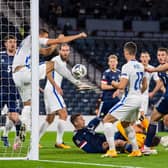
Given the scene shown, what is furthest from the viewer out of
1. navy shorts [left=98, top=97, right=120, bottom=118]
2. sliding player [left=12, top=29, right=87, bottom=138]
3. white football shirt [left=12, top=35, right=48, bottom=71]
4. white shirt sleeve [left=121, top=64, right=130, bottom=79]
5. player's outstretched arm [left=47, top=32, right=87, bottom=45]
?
navy shorts [left=98, top=97, right=120, bottom=118]

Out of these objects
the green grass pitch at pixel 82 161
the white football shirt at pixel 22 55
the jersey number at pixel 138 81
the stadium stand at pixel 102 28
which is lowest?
the green grass pitch at pixel 82 161

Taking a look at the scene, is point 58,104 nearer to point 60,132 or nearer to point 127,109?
point 60,132

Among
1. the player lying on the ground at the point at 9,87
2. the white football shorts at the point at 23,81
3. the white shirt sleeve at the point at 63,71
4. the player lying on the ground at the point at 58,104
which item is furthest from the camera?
the player lying on the ground at the point at 58,104

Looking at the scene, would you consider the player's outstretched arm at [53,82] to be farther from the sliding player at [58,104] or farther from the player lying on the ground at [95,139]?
the player lying on the ground at [95,139]

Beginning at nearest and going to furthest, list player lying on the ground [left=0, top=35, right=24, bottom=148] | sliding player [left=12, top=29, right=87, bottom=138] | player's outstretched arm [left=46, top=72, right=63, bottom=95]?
sliding player [left=12, top=29, right=87, bottom=138] < player lying on the ground [left=0, top=35, right=24, bottom=148] < player's outstretched arm [left=46, top=72, right=63, bottom=95]

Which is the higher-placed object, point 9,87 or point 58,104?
point 9,87

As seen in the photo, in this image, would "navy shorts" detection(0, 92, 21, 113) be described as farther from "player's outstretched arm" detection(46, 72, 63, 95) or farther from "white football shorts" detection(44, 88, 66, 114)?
"player's outstretched arm" detection(46, 72, 63, 95)

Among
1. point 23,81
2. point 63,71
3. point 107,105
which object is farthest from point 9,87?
point 107,105

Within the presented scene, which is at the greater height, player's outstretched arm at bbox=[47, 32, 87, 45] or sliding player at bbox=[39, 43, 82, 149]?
player's outstretched arm at bbox=[47, 32, 87, 45]

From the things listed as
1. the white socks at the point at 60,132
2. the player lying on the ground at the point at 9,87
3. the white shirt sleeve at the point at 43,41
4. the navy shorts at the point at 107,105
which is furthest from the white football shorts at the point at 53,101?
the white shirt sleeve at the point at 43,41

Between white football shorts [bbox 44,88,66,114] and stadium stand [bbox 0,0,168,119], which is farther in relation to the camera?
stadium stand [bbox 0,0,168,119]

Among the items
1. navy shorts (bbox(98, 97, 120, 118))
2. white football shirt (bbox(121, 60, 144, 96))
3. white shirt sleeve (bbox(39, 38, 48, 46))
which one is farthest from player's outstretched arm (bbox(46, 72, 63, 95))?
white football shirt (bbox(121, 60, 144, 96))

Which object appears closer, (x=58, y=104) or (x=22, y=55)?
(x=22, y=55)

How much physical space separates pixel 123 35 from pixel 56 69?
16625mm
